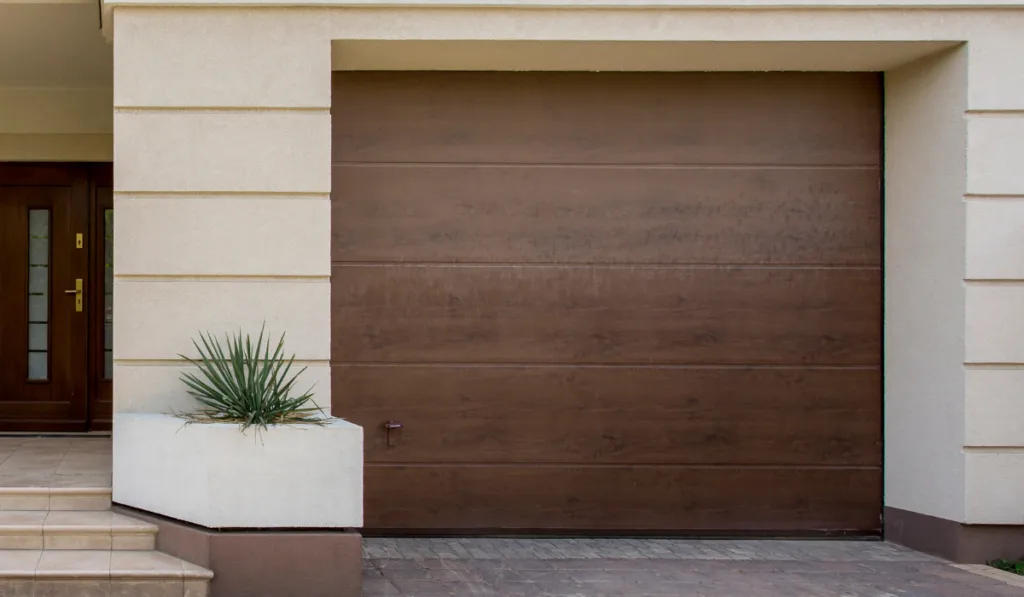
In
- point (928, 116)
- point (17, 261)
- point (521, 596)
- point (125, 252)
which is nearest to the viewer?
point (521, 596)

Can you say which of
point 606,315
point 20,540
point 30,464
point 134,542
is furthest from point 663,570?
point 30,464

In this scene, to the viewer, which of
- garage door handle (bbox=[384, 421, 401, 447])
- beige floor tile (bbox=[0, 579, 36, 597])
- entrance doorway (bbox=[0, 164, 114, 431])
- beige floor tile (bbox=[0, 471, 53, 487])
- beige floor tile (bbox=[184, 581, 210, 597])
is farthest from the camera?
entrance doorway (bbox=[0, 164, 114, 431])

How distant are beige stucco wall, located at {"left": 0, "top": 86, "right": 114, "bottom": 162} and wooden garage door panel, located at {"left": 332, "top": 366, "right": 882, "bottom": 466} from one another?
147 inches

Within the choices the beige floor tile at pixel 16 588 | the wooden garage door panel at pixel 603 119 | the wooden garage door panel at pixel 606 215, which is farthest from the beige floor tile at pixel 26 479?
the wooden garage door panel at pixel 603 119

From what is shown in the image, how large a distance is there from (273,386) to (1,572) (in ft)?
5.19

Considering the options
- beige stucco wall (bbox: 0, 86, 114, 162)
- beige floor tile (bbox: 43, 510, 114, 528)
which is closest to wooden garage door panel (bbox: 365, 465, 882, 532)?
beige floor tile (bbox: 43, 510, 114, 528)

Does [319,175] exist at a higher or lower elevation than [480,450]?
higher

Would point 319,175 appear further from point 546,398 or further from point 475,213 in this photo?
point 546,398

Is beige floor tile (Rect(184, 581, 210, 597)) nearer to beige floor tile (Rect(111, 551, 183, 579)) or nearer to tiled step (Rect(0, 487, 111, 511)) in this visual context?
beige floor tile (Rect(111, 551, 183, 579))

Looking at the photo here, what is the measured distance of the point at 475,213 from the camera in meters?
6.04

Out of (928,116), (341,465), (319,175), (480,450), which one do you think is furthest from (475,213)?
(928,116)

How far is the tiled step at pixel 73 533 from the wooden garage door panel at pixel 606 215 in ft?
7.02

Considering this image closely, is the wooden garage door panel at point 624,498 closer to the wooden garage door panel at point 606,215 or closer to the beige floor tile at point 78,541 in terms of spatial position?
the wooden garage door panel at point 606,215

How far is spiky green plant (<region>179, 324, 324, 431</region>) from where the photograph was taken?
187 inches
